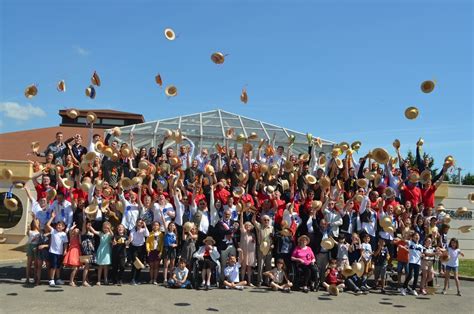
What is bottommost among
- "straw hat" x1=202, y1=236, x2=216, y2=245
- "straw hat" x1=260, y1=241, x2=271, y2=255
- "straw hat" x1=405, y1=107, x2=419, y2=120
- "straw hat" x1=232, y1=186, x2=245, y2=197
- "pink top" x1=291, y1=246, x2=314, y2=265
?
"pink top" x1=291, y1=246, x2=314, y2=265

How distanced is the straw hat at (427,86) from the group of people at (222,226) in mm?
1730

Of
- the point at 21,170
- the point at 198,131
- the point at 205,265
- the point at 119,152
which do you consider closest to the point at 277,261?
→ the point at 205,265

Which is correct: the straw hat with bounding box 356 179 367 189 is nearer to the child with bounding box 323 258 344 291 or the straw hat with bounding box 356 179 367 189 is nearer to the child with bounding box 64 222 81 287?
the child with bounding box 323 258 344 291

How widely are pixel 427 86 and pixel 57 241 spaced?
8.65 meters

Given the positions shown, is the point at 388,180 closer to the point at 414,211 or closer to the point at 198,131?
the point at 414,211

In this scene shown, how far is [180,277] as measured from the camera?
9664 millimetres

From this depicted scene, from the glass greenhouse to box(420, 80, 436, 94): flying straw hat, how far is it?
26.5 ft

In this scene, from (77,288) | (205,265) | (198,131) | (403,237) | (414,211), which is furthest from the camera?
(198,131)

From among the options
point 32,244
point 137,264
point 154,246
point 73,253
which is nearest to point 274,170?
point 154,246

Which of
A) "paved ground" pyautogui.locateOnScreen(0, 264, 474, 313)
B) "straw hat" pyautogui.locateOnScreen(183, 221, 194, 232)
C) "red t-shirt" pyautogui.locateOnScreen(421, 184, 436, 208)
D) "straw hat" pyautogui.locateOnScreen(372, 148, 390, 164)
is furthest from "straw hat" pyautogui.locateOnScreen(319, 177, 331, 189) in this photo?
"straw hat" pyautogui.locateOnScreen(183, 221, 194, 232)

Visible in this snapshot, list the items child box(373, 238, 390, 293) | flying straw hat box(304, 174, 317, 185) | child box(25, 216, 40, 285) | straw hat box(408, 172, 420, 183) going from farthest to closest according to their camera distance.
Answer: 1. straw hat box(408, 172, 420, 183)
2. flying straw hat box(304, 174, 317, 185)
3. child box(373, 238, 390, 293)
4. child box(25, 216, 40, 285)

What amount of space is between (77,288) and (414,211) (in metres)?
8.11

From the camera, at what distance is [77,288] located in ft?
29.7

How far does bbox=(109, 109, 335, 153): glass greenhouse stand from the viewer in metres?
19.3
